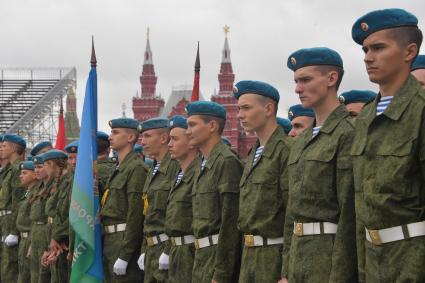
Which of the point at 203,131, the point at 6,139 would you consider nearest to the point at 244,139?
the point at 6,139

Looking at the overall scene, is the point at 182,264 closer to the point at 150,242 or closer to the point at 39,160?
the point at 150,242

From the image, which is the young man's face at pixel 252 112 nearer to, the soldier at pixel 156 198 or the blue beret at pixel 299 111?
the blue beret at pixel 299 111

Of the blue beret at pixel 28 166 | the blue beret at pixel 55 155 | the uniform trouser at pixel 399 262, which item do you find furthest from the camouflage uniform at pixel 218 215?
the blue beret at pixel 28 166

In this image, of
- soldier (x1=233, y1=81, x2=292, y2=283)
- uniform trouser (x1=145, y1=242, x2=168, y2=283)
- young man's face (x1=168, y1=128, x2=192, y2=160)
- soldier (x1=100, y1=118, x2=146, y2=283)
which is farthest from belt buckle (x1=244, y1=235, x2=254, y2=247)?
soldier (x1=100, y1=118, x2=146, y2=283)

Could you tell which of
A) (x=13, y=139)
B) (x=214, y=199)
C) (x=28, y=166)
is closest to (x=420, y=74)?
(x=214, y=199)

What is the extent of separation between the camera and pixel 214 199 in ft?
20.3

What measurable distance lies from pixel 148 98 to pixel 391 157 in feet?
264

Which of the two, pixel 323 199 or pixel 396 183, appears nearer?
pixel 396 183

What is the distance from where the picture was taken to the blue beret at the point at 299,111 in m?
6.55

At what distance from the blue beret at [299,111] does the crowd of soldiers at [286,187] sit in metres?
0.01

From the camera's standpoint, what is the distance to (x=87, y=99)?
837 centimetres

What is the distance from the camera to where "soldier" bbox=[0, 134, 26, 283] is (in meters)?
11.1

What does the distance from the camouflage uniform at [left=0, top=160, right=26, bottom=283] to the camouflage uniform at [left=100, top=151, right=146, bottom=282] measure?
3.46m

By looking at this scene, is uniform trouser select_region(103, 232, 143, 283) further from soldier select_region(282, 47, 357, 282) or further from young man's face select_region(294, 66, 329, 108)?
young man's face select_region(294, 66, 329, 108)
